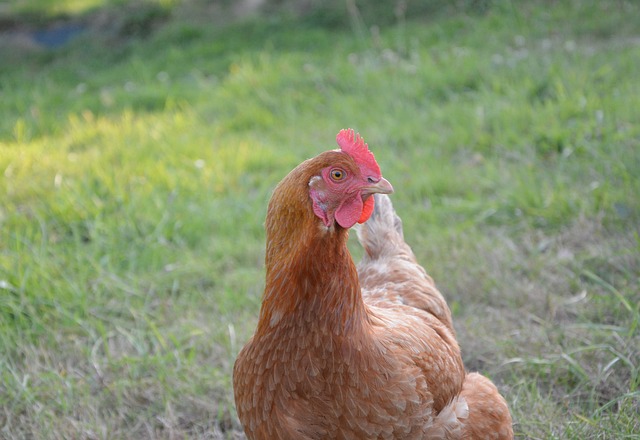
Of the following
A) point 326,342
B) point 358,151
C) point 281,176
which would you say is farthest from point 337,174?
point 281,176

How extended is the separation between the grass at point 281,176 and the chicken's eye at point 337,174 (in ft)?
4.68

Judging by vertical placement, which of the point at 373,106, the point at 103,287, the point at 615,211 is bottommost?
the point at 103,287

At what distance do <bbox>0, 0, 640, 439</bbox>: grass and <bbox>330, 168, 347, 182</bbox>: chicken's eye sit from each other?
1.43m

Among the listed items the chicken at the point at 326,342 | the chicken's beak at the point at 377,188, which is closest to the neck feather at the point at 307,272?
the chicken at the point at 326,342

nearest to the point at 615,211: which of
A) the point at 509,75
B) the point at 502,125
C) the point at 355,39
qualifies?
the point at 502,125

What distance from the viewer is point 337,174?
78.5 inches

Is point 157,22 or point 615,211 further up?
point 157,22

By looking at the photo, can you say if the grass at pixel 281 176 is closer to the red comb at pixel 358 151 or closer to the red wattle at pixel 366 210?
the red wattle at pixel 366 210

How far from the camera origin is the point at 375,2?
775cm

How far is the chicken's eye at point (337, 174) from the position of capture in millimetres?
1988

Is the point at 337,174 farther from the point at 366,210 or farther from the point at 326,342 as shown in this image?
the point at 326,342

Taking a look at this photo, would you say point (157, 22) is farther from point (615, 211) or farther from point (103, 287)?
point (615, 211)

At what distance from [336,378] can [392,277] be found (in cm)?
90

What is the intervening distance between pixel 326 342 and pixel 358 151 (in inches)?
23.7
